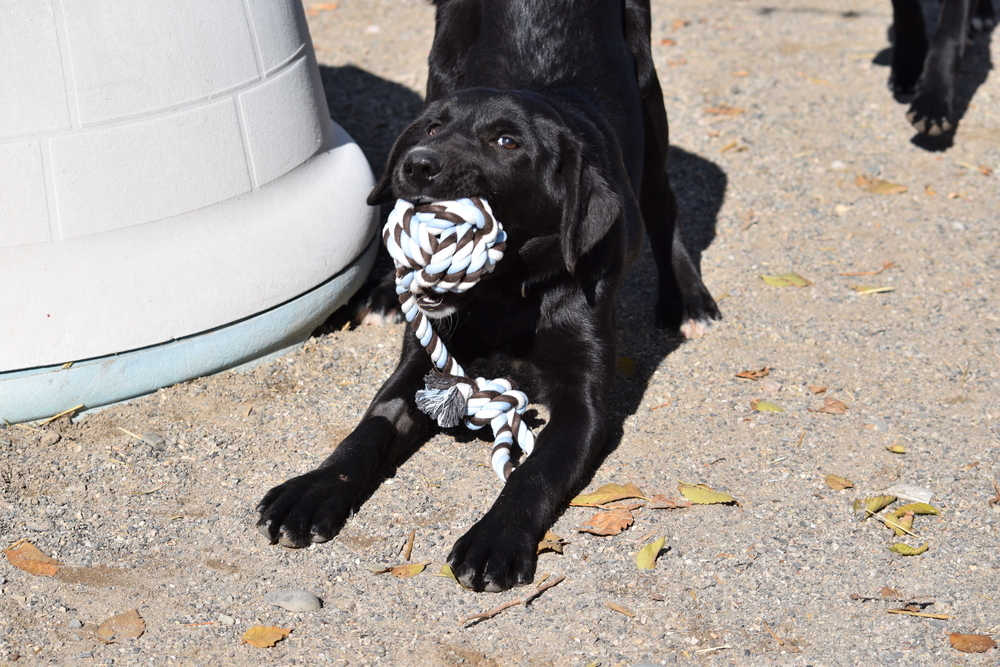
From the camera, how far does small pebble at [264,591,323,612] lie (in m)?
2.72

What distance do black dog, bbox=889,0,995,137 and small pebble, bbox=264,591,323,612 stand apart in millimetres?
4489

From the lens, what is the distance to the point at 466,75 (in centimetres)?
423

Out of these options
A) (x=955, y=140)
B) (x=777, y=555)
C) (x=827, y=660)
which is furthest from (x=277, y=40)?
(x=955, y=140)

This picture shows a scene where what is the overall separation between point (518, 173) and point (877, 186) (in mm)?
3170

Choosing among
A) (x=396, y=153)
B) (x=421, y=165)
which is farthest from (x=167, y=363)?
(x=421, y=165)

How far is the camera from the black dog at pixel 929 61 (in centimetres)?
570

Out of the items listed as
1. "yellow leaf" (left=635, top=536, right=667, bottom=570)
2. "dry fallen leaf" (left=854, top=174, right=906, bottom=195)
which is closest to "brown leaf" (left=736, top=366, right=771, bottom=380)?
"yellow leaf" (left=635, top=536, right=667, bottom=570)

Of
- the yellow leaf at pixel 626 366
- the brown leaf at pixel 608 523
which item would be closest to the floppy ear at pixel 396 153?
the yellow leaf at pixel 626 366

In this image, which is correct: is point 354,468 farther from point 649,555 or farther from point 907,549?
point 907,549

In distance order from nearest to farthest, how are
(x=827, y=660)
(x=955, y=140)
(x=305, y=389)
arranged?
(x=827, y=660) < (x=305, y=389) < (x=955, y=140)

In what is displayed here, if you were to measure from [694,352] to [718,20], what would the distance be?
162 inches

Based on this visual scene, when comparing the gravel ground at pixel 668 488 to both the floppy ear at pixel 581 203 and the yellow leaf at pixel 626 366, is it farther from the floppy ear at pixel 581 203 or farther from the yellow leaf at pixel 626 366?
the floppy ear at pixel 581 203

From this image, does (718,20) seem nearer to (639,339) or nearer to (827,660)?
(639,339)

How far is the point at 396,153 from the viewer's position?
3.49m
